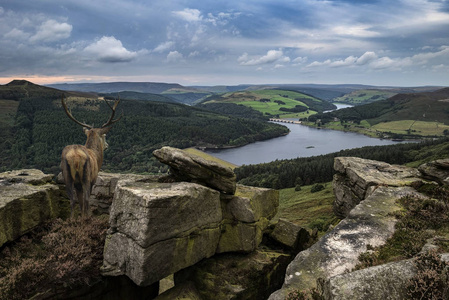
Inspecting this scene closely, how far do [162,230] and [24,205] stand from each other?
6796 millimetres

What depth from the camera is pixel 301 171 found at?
120 meters

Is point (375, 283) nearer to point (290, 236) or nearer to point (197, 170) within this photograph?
point (197, 170)

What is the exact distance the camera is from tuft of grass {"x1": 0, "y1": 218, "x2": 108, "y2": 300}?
33.0ft

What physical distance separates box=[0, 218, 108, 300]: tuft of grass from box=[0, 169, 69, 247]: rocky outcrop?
1.71ft

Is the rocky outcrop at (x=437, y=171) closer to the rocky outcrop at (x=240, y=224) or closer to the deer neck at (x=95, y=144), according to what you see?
the rocky outcrop at (x=240, y=224)

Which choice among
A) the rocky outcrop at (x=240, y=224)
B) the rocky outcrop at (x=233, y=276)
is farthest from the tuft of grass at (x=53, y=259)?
the rocky outcrop at (x=240, y=224)

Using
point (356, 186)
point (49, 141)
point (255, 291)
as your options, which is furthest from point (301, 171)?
point (49, 141)

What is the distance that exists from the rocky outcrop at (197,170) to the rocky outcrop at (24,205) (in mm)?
5893

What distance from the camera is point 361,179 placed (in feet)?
60.6

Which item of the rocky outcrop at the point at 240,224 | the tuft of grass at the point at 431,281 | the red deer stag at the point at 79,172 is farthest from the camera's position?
the rocky outcrop at the point at 240,224

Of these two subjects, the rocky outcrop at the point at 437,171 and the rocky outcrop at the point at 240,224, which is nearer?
the rocky outcrop at the point at 240,224

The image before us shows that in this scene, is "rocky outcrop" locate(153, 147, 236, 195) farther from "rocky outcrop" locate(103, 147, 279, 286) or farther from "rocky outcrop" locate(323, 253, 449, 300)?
"rocky outcrop" locate(323, 253, 449, 300)

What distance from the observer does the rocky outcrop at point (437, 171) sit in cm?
1568

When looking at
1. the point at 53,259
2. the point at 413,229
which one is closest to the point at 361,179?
the point at 413,229
